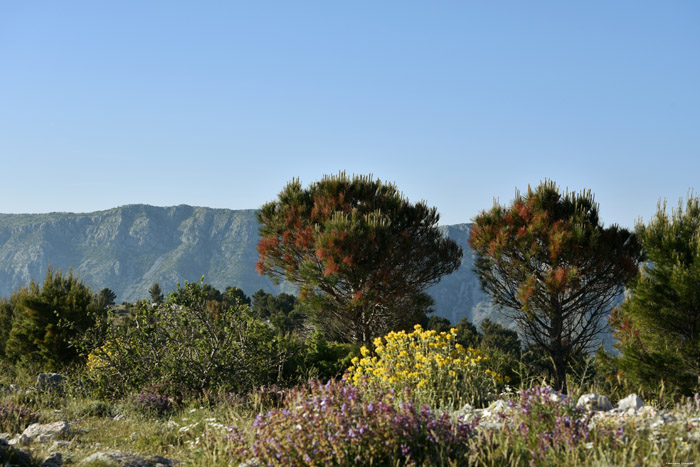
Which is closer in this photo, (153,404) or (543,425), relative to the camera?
(543,425)

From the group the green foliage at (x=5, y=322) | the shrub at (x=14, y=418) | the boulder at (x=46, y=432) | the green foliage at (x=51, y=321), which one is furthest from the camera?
the green foliage at (x=5, y=322)

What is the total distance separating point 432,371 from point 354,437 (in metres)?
3.40

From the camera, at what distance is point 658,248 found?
31.8ft

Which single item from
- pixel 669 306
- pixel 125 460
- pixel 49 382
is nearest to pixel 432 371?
pixel 125 460

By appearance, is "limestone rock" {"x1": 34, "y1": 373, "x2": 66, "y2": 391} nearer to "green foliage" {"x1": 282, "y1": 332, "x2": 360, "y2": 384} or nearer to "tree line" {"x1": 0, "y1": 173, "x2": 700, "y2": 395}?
"tree line" {"x1": 0, "y1": 173, "x2": 700, "y2": 395}

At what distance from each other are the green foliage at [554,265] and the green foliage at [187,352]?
18.0ft

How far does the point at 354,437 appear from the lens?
12.1 ft

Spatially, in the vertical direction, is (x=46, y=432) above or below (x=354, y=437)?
below

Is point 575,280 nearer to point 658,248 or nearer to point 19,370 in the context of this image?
point 658,248

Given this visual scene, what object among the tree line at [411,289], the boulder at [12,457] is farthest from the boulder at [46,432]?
the tree line at [411,289]

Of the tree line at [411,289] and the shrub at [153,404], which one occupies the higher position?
the tree line at [411,289]

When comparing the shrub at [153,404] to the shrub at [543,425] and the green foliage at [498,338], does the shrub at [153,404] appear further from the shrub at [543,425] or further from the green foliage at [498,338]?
the green foliage at [498,338]

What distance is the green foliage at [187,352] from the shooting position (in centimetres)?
870

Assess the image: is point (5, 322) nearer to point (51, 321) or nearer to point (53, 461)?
point (51, 321)
